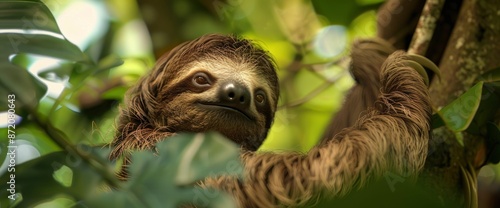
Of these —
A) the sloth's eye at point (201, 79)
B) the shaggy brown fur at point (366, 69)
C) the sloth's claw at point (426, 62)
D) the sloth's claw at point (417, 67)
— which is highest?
the sloth's eye at point (201, 79)

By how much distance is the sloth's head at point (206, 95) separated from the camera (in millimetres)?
2684

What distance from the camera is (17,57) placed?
1252mm

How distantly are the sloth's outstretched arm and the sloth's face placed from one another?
0.24 m

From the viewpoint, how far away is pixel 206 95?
8.98 feet

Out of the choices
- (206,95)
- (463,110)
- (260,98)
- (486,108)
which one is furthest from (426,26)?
(206,95)

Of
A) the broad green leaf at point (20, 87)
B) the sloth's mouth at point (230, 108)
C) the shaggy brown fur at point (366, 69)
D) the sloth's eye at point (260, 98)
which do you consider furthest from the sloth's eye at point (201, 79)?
the broad green leaf at point (20, 87)

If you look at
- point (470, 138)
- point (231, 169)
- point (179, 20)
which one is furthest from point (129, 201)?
point (179, 20)

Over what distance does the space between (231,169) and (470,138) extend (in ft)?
5.31

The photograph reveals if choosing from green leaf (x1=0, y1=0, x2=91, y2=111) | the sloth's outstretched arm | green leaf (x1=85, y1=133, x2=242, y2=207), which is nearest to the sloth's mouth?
the sloth's outstretched arm

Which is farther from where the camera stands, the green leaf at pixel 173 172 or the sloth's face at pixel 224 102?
the sloth's face at pixel 224 102

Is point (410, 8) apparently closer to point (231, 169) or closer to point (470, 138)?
point (470, 138)

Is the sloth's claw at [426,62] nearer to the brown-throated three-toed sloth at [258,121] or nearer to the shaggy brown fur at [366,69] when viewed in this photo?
the brown-throated three-toed sloth at [258,121]

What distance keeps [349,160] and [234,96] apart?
24.3 inches
